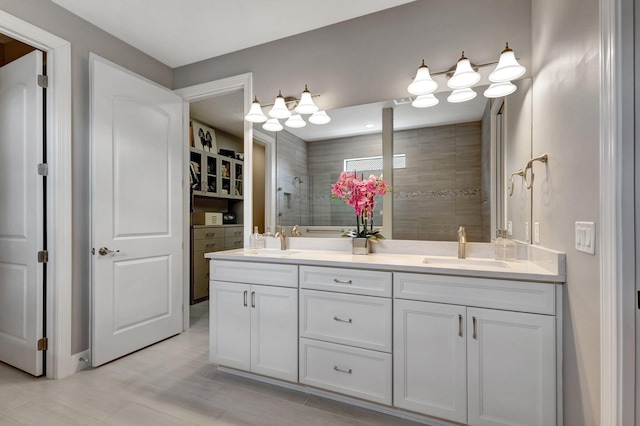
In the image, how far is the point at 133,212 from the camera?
8.30 feet

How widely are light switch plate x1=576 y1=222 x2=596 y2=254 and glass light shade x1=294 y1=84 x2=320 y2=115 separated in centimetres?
184

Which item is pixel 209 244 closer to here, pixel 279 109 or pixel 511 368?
pixel 279 109

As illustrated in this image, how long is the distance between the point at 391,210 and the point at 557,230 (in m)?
1.00

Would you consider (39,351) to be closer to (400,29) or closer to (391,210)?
(391,210)

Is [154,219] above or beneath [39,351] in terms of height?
above

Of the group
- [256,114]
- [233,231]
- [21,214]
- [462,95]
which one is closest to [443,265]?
[462,95]

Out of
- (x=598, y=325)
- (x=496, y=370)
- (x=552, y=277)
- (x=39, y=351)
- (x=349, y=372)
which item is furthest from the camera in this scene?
(x=39, y=351)

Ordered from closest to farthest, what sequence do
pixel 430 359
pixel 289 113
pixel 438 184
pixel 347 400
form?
pixel 430 359, pixel 347 400, pixel 438 184, pixel 289 113

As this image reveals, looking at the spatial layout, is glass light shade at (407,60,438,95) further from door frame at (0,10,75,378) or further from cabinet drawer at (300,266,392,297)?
door frame at (0,10,75,378)

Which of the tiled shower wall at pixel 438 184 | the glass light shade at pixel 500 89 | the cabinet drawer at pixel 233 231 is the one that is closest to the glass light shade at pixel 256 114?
the tiled shower wall at pixel 438 184

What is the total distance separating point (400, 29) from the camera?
86.7 inches

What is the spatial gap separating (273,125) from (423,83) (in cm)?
123

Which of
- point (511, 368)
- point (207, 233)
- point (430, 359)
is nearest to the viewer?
point (511, 368)

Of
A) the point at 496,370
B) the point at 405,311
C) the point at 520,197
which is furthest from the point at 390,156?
the point at 496,370
